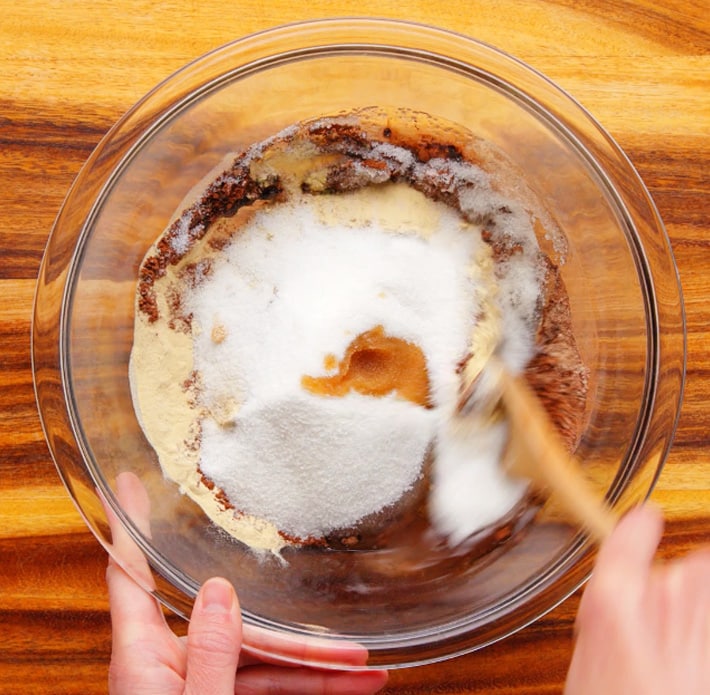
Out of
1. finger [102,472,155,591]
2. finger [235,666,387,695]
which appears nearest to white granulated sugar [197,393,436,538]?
finger [102,472,155,591]

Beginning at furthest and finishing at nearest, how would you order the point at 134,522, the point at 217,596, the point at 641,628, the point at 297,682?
the point at 297,682, the point at 134,522, the point at 217,596, the point at 641,628

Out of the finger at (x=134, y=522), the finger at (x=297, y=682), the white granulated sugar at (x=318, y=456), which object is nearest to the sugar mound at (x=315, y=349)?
the white granulated sugar at (x=318, y=456)

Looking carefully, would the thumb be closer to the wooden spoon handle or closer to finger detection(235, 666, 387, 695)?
finger detection(235, 666, 387, 695)

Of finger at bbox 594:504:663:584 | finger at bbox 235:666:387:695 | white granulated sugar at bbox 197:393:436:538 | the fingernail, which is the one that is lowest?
finger at bbox 235:666:387:695

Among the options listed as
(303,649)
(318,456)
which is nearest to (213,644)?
(303,649)

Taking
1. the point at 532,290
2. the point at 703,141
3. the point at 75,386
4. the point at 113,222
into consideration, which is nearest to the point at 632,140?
the point at 703,141

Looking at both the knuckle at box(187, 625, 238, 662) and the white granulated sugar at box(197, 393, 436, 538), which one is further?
the white granulated sugar at box(197, 393, 436, 538)

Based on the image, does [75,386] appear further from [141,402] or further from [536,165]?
[536,165]

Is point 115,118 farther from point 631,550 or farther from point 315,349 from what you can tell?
point 631,550
